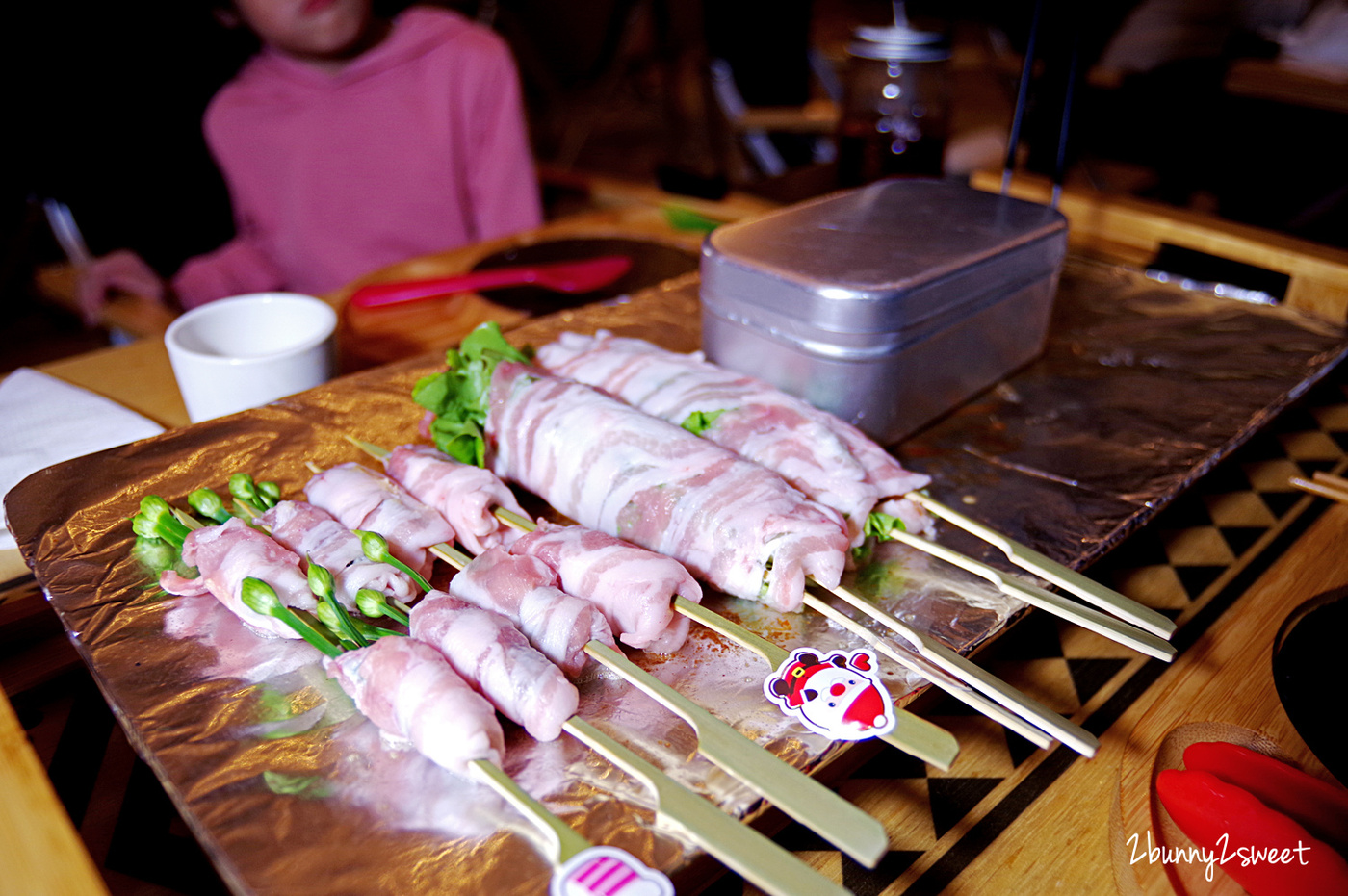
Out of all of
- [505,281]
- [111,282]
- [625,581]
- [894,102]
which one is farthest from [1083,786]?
[111,282]

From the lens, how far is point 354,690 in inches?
38.7

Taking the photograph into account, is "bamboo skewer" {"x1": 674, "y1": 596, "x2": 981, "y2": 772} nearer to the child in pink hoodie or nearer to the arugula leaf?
the arugula leaf

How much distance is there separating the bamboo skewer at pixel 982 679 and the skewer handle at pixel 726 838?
296 mm

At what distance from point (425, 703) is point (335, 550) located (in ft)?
1.14

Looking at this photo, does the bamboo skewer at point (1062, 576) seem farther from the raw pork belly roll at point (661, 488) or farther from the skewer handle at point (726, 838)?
the skewer handle at point (726, 838)

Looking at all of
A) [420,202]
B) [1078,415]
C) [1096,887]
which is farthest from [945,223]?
[420,202]

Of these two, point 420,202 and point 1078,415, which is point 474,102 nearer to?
point 420,202

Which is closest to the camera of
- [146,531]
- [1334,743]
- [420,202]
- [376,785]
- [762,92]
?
[376,785]

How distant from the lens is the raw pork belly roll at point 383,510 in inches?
46.8

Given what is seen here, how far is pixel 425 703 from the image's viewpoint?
2.95 feet

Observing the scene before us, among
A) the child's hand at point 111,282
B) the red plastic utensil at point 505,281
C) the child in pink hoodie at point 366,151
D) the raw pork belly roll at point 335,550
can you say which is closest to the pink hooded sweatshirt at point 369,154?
the child in pink hoodie at point 366,151

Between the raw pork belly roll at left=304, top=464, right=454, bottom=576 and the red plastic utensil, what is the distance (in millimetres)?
833

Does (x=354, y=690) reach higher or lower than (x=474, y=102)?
lower

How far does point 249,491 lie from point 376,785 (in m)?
0.62
